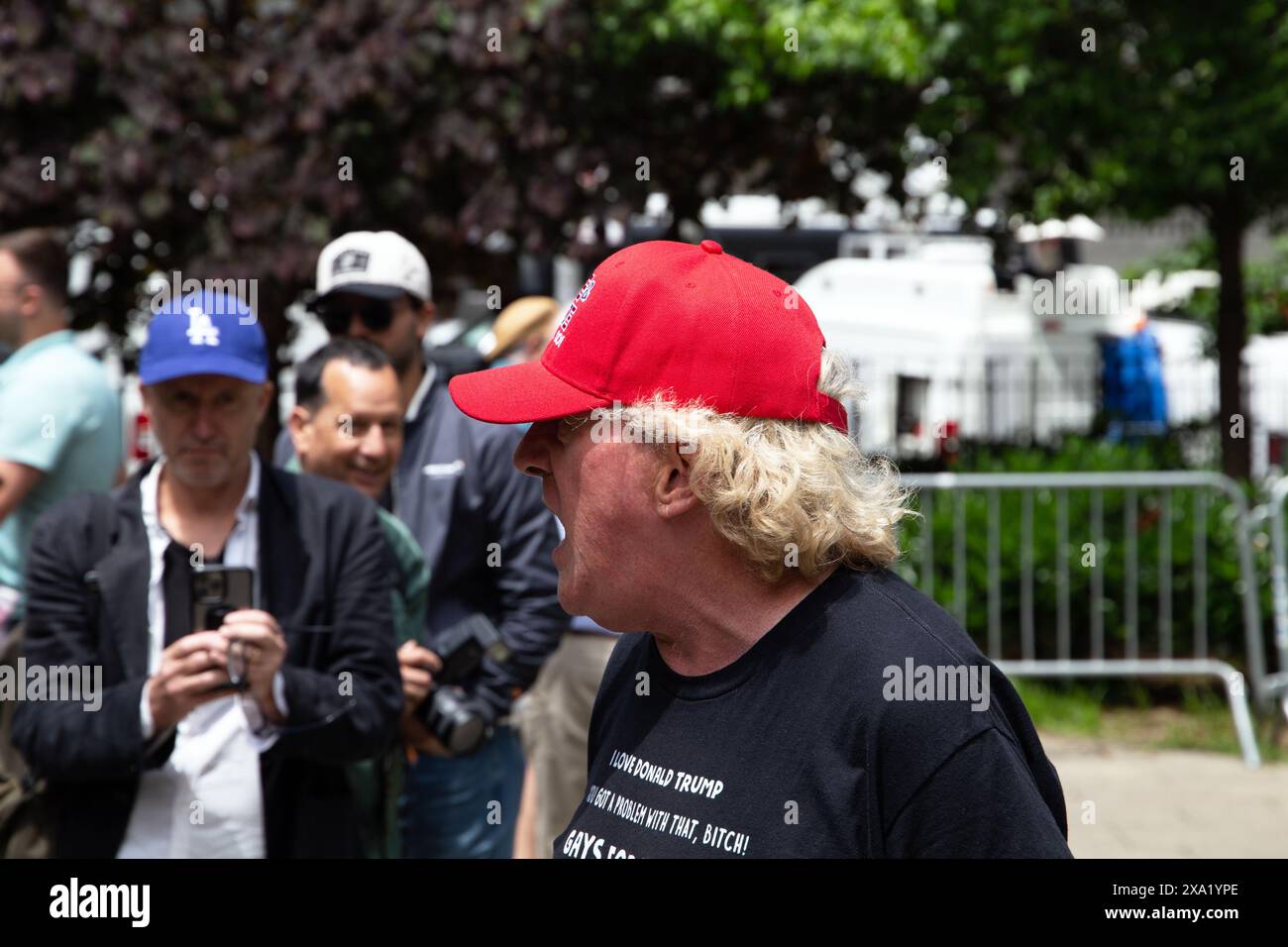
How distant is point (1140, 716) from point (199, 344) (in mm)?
5994

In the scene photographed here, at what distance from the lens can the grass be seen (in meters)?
7.54

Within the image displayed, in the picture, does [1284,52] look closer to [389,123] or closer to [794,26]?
[794,26]

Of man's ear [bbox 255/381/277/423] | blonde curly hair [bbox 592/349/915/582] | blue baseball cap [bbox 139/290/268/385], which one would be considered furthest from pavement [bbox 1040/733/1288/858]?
blonde curly hair [bbox 592/349/915/582]

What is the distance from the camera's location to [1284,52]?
7449 millimetres

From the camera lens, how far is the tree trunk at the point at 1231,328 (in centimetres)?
887

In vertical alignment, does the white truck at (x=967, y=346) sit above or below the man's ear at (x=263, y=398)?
above

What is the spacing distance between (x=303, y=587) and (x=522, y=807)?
1570 millimetres

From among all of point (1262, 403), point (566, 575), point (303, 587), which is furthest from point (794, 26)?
point (1262, 403)

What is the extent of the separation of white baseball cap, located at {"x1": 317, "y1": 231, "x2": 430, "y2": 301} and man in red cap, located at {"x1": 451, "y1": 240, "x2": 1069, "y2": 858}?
2.16m

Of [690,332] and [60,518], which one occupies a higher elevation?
[690,332]

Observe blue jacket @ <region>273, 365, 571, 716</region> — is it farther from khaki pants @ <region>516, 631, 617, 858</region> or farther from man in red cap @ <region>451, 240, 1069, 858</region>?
man in red cap @ <region>451, 240, 1069, 858</region>

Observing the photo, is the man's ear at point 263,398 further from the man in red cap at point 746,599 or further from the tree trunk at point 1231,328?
the tree trunk at point 1231,328

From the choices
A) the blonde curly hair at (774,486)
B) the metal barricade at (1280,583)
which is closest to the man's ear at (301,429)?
the blonde curly hair at (774,486)

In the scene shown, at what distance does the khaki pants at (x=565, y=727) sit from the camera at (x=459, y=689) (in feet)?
2.63
